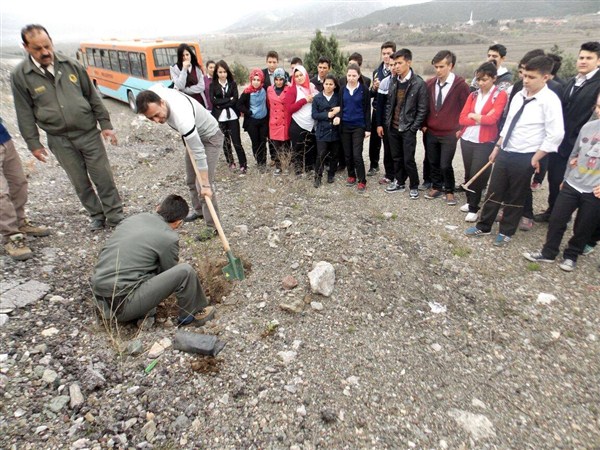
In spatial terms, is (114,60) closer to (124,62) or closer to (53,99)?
(124,62)

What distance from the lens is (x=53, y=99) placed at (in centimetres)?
316

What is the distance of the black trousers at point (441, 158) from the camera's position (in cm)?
419

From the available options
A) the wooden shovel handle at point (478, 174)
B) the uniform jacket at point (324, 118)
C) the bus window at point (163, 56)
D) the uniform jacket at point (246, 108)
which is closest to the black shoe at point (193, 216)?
the uniform jacket at point (246, 108)

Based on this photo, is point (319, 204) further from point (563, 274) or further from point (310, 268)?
point (563, 274)

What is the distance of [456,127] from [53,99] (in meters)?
4.14

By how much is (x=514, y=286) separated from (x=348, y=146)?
2.56 metres

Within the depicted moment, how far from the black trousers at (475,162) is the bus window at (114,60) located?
10.5m

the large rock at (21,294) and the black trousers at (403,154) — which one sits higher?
the black trousers at (403,154)

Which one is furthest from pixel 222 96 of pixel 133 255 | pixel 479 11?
pixel 479 11

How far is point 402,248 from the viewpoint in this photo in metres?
3.57

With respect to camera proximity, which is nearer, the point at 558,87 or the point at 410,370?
the point at 410,370

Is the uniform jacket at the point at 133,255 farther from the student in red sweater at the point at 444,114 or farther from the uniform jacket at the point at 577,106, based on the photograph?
the uniform jacket at the point at 577,106

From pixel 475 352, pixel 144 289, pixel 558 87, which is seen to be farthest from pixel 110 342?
pixel 558 87

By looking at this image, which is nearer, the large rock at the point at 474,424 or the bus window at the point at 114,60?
the large rock at the point at 474,424
